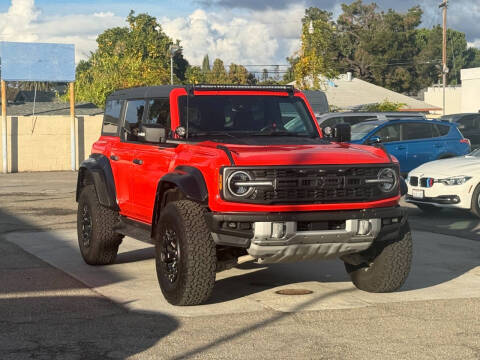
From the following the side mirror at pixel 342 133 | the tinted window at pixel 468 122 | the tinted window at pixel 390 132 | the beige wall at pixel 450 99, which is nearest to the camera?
the side mirror at pixel 342 133

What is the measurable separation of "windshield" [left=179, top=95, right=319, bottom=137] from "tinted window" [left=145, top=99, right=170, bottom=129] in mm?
217

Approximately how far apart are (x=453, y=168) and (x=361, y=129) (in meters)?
6.19

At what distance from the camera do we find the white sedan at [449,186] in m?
14.7

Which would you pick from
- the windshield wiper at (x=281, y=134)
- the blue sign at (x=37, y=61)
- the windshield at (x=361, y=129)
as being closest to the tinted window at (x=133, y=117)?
the windshield wiper at (x=281, y=134)

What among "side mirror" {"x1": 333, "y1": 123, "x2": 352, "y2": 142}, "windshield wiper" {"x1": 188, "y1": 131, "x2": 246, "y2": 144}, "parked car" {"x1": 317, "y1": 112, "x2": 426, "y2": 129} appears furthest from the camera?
"parked car" {"x1": 317, "y1": 112, "x2": 426, "y2": 129}

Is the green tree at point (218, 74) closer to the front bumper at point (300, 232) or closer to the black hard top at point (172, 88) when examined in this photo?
the black hard top at point (172, 88)

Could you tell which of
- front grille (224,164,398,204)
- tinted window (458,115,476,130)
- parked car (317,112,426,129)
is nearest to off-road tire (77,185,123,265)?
front grille (224,164,398,204)

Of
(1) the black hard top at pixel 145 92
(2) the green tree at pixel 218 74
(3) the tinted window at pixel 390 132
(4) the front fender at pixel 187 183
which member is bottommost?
(4) the front fender at pixel 187 183

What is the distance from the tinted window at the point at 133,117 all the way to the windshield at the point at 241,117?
90cm

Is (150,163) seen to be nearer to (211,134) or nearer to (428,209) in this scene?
(211,134)

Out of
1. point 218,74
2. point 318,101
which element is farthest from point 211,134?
point 218,74

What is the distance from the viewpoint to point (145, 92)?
9562 millimetres

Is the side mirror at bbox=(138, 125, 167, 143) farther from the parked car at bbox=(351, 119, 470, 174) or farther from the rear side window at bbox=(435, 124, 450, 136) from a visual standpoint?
the rear side window at bbox=(435, 124, 450, 136)

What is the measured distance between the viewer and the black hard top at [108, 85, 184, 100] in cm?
912
